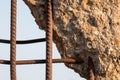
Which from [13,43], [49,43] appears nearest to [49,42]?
[49,43]

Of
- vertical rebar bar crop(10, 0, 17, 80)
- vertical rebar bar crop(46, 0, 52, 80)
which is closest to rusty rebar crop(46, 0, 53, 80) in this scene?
vertical rebar bar crop(46, 0, 52, 80)

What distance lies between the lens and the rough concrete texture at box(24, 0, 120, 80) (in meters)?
1.74

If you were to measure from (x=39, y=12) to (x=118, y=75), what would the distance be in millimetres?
506

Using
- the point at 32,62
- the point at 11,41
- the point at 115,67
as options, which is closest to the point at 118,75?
the point at 115,67

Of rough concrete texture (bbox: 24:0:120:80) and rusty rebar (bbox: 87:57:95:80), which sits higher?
rough concrete texture (bbox: 24:0:120:80)

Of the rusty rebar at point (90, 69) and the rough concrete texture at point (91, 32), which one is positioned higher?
the rough concrete texture at point (91, 32)

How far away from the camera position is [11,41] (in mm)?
1823

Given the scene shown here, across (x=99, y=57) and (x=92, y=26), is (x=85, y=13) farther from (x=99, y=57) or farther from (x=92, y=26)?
(x=99, y=57)

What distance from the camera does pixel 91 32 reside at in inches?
68.9

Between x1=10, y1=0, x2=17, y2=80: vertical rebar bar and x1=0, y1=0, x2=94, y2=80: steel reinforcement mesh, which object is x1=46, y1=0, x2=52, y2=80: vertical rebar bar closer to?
Answer: x1=0, y1=0, x2=94, y2=80: steel reinforcement mesh

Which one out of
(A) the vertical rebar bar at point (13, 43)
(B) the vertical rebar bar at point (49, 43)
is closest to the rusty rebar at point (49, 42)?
(B) the vertical rebar bar at point (49, 43)

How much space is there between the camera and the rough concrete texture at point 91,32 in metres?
1.74

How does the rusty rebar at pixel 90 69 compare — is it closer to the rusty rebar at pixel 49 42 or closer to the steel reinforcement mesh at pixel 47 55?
the steel reinforcement mesh at pixel 47 55

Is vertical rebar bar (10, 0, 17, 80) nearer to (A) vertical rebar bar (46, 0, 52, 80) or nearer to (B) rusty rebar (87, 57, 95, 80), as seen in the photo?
(A) vertical rebar bar (46, 0, 52, 80)
